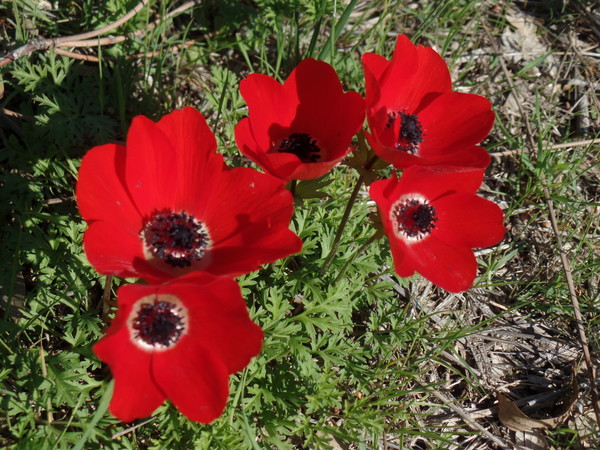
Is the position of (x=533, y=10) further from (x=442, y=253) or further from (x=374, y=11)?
(x=442, y=253)

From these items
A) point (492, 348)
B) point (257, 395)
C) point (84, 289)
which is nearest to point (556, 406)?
point (492, 348)

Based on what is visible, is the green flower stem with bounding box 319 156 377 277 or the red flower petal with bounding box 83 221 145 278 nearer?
the red flower petal with bounding box 83 221 145 278

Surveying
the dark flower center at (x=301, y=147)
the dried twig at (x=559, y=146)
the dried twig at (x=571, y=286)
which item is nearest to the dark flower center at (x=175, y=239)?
the dark flower center at (x=301, y=147)

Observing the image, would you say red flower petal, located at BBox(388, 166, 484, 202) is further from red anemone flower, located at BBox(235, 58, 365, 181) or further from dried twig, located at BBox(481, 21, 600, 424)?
dried twig, located at BBox(481, 21, 600, 424)

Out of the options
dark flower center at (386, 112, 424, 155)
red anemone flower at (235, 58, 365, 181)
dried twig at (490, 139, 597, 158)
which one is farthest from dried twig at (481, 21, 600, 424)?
red anemone flower at (235, 58, 365, 181)

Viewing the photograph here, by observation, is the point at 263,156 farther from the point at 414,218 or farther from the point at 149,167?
the point at 414,218

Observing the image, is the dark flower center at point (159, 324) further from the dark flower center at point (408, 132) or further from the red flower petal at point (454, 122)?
the red flower petal at point (454, 122)
